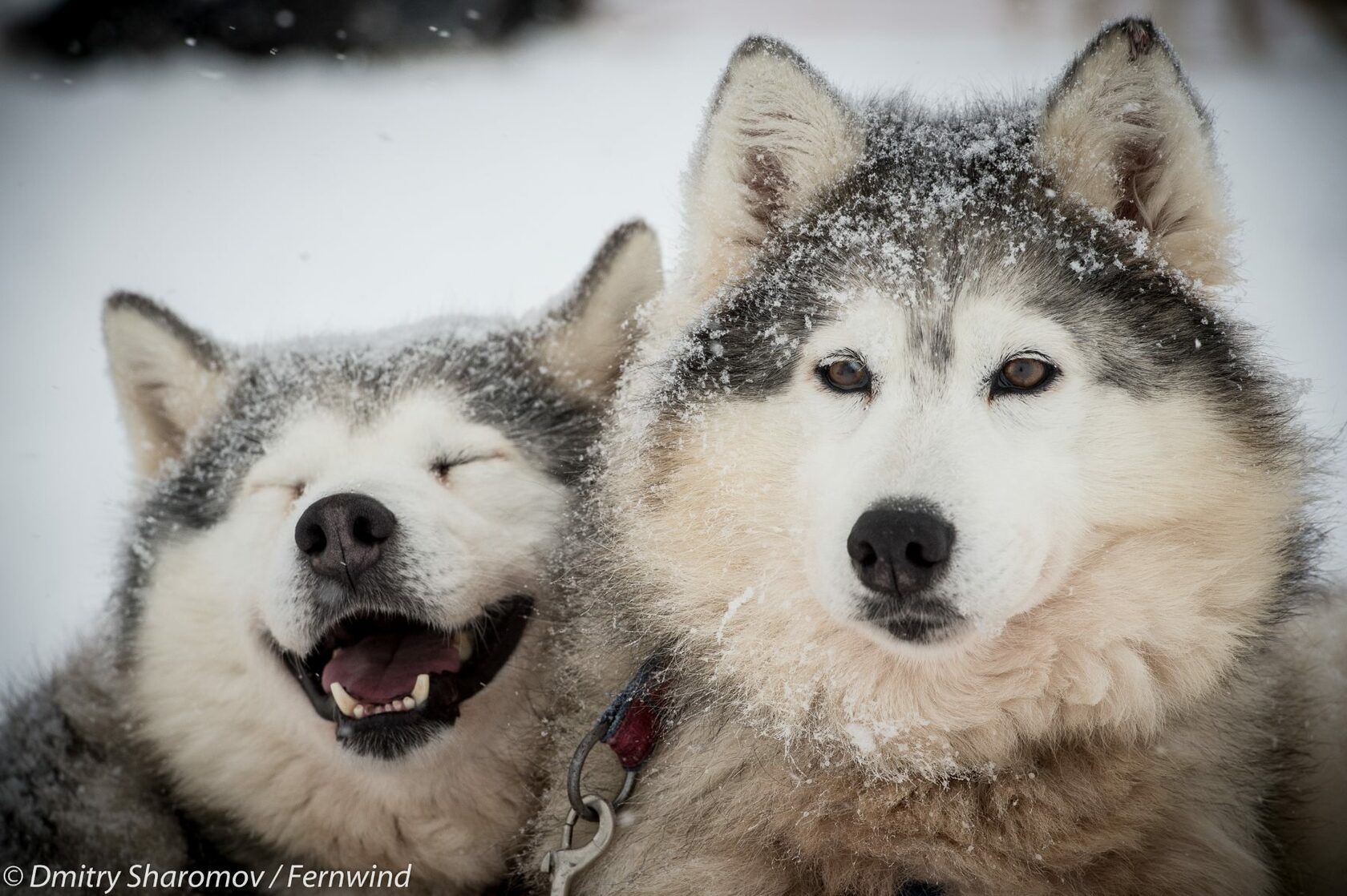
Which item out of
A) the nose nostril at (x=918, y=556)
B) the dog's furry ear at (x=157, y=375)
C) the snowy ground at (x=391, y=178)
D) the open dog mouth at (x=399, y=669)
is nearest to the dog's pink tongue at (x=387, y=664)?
the open dog mouth at (x=399, y=669)

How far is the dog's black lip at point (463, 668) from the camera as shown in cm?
248

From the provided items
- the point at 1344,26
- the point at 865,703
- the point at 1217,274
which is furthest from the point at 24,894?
the point at 1344,26

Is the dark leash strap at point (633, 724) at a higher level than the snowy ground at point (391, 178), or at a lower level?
lower

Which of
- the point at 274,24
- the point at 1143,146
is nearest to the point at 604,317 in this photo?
the point at 1143,146

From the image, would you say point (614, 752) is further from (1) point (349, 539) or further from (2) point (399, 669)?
(1) point (349, 539)

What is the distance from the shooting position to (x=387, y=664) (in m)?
2.55

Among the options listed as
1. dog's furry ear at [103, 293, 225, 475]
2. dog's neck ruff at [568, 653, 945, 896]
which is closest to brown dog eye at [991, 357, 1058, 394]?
dog's neck ruff at [568, 653, 945, 896]

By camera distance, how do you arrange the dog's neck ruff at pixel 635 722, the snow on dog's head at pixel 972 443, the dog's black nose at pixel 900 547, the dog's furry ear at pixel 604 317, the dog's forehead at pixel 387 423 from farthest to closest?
the dog's furry ear at pixel 604 317, the dog's forehead at pixel 387 423, the dog's neck ruff at pixel 635 722, the snow on dog's head at pixel 972 443, the dog's black nose at pixel 900 547

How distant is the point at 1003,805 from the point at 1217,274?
1.31 meters

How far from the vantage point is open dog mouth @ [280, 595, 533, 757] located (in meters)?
2.41

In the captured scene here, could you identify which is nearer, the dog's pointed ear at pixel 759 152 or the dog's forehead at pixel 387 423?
the dog's pointed ear at pixel 759 152

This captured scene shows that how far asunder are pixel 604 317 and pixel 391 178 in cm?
257

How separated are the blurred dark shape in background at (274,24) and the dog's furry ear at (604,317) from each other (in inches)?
105

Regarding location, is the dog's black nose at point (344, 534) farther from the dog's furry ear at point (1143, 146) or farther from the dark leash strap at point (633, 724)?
the dog's furry ear at point (1143, 146)
